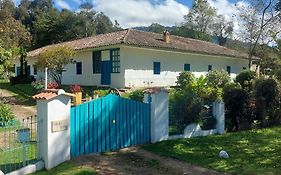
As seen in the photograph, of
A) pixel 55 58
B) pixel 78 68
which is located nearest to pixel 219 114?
pixel 55 58

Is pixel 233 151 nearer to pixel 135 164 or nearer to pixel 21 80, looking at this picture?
pixel 135 164

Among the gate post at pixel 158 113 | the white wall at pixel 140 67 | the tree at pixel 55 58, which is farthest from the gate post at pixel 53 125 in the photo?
the tree at pixel 55 58

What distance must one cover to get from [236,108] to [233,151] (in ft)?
13.7

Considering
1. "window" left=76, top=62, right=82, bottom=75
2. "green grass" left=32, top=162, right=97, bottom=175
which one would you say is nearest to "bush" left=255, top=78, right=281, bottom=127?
"green grass" left=32, top=162, right=97, bottom=175

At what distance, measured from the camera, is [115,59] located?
86.3 feet

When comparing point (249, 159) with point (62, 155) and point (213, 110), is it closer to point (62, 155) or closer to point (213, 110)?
point (213, 110)

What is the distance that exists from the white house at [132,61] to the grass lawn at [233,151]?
14.6 m

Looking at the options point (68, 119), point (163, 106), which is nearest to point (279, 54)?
point (163, 106)

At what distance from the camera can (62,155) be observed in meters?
8.05

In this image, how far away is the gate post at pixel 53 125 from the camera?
7.63m

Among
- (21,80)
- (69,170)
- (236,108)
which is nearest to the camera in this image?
(69,170)

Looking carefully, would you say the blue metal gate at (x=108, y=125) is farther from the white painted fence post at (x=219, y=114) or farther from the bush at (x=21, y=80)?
the bush at (x=21, y=80)

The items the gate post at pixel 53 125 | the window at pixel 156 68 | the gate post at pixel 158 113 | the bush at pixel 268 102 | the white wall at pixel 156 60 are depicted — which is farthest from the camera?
the window at pixel 156 68

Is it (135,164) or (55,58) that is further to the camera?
(55,58)
